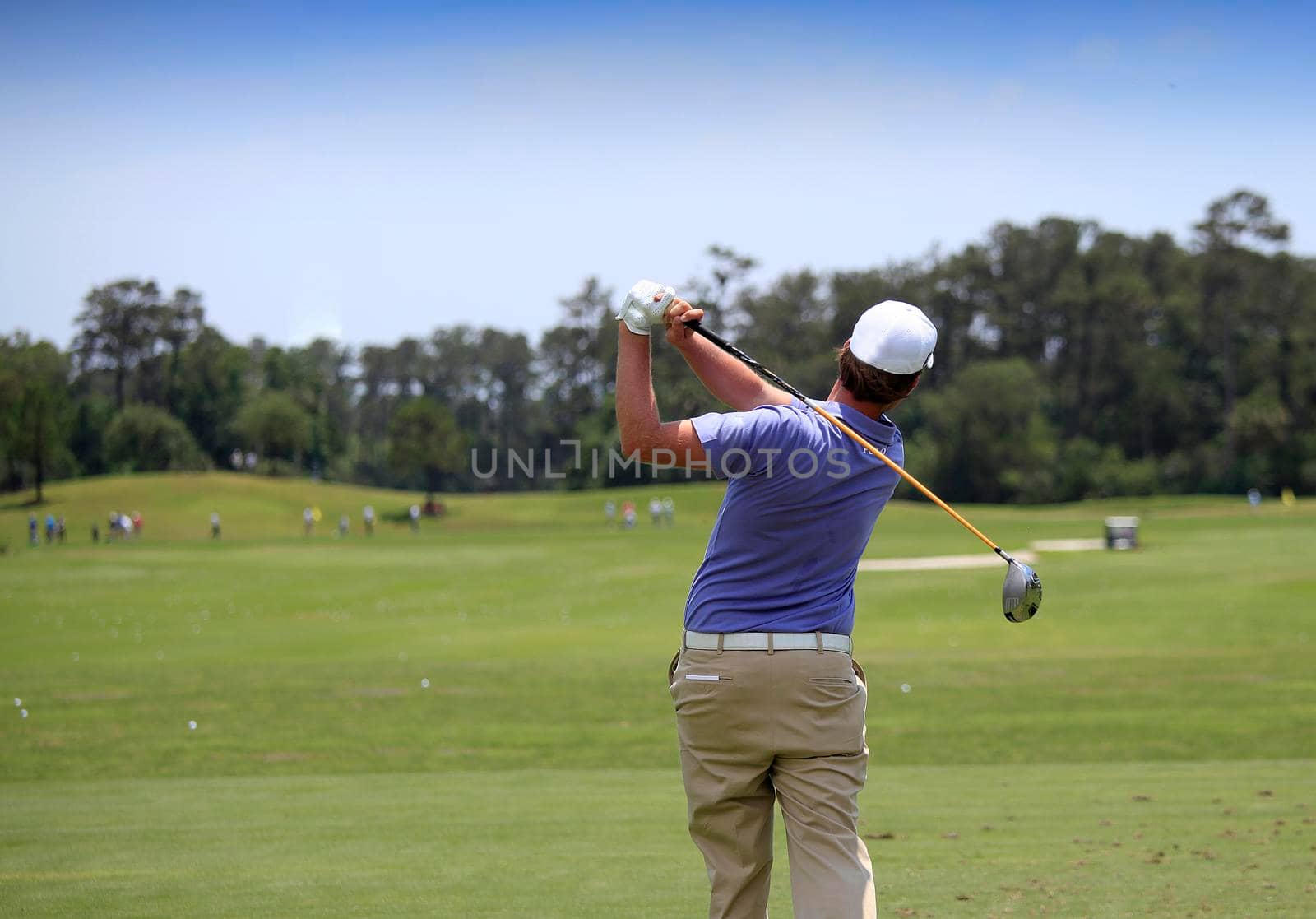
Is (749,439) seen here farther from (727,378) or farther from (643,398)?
(727,378)

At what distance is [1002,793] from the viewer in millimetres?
9383

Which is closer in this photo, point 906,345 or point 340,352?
point 906,345

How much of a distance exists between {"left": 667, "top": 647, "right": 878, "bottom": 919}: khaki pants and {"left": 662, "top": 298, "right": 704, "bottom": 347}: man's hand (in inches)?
33.3

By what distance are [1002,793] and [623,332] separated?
666 cm

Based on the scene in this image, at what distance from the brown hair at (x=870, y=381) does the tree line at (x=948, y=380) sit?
221 ft

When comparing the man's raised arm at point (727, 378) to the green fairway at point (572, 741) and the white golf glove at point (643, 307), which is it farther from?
the green fairway at point (572, 741)

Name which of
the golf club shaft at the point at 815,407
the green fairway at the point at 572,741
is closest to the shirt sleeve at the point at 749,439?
the golf club shaft at the point at 815,407

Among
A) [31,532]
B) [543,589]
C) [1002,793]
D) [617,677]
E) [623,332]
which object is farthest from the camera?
[31,532]

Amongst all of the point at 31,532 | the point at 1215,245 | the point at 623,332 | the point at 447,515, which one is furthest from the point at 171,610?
the point at 1215,245

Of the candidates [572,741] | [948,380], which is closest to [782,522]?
[572,741]

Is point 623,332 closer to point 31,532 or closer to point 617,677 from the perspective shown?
point 617,677

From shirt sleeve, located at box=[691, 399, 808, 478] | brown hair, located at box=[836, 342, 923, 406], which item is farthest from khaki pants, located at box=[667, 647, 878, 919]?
brown hair, located at box=[836, 342, 923, 406]

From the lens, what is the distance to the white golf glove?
12.1ft

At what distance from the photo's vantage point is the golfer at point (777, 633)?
12.1 feet
